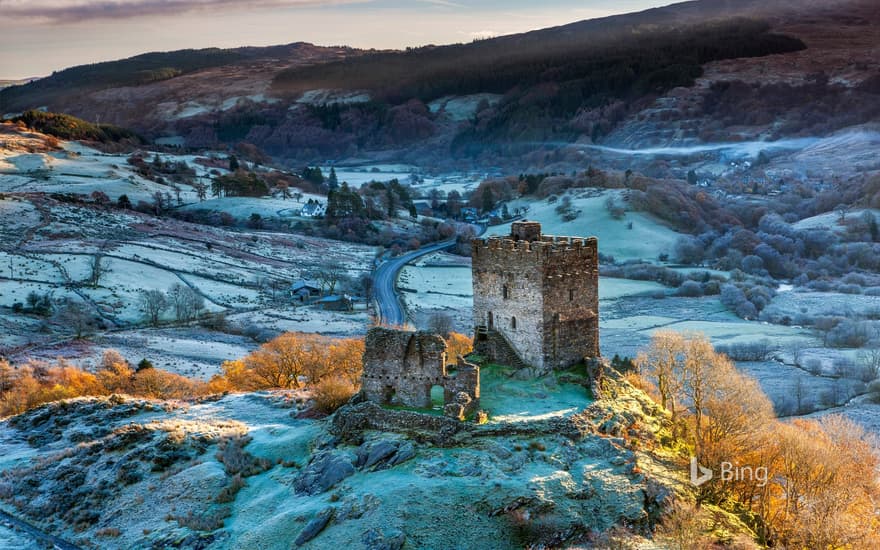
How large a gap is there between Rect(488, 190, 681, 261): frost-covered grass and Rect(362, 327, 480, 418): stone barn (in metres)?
84.2

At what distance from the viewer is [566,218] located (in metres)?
134

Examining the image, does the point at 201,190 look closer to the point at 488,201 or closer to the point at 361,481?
the point at 488,201

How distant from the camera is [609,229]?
127 m

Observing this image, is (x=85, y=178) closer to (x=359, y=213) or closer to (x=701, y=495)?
(x=359, y=213)

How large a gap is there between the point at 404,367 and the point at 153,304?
5420 cm

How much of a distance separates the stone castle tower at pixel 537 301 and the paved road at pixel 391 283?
32449 mm

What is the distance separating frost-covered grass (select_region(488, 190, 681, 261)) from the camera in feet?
391

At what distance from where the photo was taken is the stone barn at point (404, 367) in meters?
29.5

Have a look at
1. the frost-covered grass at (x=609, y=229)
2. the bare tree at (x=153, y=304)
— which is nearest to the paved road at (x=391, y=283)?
the frost-covered grass at (x=609, y=229)

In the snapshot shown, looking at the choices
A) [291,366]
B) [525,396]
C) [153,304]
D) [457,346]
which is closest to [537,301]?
[525,396]

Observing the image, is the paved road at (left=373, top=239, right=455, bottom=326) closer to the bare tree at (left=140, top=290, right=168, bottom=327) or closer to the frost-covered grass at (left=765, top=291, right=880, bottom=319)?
the bare tree at (left=140, top=290, right=168, bottom=327)

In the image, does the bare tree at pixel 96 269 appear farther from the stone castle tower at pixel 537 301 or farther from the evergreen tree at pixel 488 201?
the evergreen tree at pixel 488 201

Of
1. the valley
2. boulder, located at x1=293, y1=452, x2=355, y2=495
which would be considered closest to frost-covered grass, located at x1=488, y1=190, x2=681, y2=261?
the valley

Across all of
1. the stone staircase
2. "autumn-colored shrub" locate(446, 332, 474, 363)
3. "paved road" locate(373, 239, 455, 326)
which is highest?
the stone staircase
